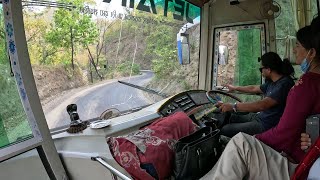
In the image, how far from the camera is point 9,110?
70.3 inches

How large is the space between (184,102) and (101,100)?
0.73 metres

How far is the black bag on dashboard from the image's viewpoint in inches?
57.2

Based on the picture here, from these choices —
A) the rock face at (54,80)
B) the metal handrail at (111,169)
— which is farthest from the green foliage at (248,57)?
the metal handrail at (111,169)

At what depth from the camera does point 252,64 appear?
3365 millimetres

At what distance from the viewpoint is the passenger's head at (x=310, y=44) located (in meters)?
1.56

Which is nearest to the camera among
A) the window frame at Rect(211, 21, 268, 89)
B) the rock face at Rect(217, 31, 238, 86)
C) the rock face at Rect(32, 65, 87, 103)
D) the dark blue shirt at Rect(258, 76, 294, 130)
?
the rock face at Rect(32, 65, 87, 103)

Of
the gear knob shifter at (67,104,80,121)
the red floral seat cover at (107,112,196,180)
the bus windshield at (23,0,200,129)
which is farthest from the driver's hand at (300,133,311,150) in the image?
the bus windshield at (23,0,200,129)

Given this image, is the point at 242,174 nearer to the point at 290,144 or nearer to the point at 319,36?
the point at 290,144

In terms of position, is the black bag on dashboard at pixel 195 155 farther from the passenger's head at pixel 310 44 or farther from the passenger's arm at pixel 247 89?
the passenger's arm at pixel 247 89

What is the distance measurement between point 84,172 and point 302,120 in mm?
1332

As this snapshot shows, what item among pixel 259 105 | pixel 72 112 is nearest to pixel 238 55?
pixel 259 105

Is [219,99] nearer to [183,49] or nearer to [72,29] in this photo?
[183,49]

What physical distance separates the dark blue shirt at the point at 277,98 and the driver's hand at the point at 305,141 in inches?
35.1

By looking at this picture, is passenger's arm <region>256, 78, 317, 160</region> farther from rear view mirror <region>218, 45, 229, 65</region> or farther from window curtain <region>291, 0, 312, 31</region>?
rear view mirror <region>218, 45, 229, 65</region>
